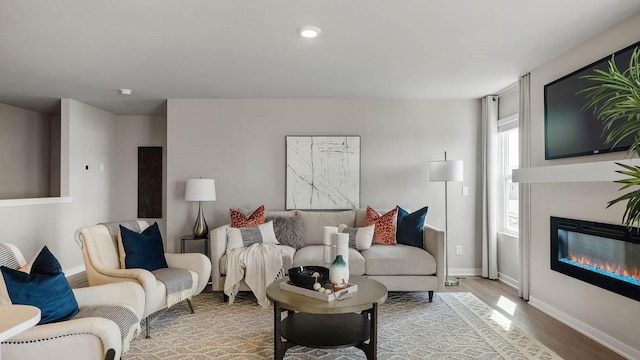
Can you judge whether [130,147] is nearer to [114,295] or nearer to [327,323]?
[114,295]

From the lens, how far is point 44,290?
2.12 meters

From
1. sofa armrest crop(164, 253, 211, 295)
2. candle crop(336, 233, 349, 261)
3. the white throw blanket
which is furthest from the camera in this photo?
the white throw blanket

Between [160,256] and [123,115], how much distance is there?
149 inches

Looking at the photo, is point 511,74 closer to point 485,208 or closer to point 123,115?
point 485,208

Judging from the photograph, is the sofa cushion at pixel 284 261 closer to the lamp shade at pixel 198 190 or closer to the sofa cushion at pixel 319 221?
the sofa cushion at pixel 319 221

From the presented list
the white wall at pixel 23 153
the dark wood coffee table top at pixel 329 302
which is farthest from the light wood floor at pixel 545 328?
the white wall at pixel 23 153

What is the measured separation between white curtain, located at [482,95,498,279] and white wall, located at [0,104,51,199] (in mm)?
6619

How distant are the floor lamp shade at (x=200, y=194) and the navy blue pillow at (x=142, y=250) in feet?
3.44

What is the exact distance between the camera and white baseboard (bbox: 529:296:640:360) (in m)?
2.73

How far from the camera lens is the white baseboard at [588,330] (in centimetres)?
273

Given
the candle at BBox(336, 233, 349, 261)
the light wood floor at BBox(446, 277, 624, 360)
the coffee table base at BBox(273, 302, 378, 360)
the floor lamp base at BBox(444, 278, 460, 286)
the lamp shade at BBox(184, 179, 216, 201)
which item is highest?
the lamp shade at BBox(184, 179, 216, 201)

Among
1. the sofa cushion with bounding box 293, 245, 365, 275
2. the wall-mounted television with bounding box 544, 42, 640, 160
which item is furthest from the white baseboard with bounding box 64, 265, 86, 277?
the wall-mounted television with bounding box 544, 42, 640, 160

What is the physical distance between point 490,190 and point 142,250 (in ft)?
13.4

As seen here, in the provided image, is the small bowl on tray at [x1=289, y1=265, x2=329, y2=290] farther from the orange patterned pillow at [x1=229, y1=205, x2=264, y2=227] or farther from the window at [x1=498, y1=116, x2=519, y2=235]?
the window at [x1=498, y1=116, x2=519, y2=235]
